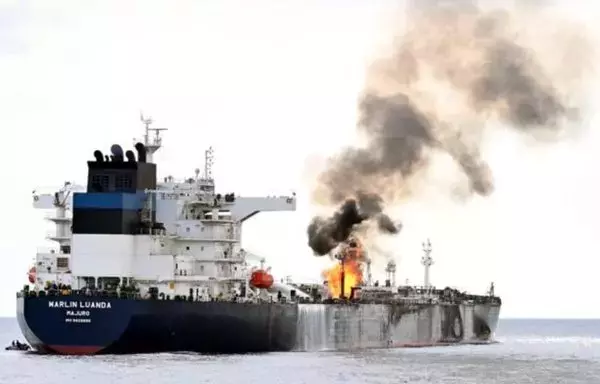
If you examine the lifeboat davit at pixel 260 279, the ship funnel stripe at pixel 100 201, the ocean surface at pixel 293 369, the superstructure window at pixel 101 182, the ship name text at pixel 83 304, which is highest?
the superstructure window at pixel 101 182

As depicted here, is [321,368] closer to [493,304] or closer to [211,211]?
[211,211]

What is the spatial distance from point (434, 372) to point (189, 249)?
45.8ft

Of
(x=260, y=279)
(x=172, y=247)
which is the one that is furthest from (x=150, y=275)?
(x=260, y=279)

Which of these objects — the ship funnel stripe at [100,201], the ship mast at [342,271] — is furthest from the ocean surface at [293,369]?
the ship mast at [342,271]

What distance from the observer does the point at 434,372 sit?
6875 cm

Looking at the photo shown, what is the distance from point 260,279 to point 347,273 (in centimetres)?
1884

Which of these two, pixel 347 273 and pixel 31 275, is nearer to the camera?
pixel 31 275

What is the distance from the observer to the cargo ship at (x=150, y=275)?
71.1 m

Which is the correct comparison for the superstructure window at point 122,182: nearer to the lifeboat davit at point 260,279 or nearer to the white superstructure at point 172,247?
the white superstructure at point 172,247

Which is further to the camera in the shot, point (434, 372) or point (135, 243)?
point (135, 243)

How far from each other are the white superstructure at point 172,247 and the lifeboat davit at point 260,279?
40 cm

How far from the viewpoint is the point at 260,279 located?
3120 inches

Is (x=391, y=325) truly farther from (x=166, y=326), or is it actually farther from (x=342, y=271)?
(x=166, y=326)

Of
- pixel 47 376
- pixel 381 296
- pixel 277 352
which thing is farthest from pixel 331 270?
pixel 47 376
